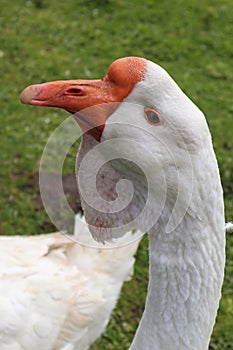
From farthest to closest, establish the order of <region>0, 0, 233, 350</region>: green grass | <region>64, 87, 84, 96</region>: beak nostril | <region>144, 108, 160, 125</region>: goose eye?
1. <region>0, 0, 233, 350</region>: green grass
2. <region>64, 87, 84, 96</region>: beak nostril
3. <region>144, 108, 160, 125</region>: goose eye

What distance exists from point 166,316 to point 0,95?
421 centimetres

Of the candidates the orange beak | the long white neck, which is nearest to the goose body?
the long white neck

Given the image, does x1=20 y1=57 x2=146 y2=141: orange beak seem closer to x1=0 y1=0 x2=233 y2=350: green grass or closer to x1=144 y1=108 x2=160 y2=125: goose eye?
x1=144 y1=108 x2=160 y2=125: goose eye

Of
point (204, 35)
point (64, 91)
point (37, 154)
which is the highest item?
point (64, 91)

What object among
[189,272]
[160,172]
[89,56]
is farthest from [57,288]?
[89,56]

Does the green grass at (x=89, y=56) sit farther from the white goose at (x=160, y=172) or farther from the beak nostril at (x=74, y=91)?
the beak nostril at (x=74, y=91)

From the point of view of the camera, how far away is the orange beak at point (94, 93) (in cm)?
183

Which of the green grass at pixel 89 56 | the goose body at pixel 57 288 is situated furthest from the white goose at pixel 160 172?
the green grass at pixel 89 56

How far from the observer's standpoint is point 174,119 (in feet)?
5.80

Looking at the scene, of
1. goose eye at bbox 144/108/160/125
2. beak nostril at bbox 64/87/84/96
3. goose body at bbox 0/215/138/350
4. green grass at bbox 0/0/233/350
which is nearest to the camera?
goose eye at bbox 144/108/160/125

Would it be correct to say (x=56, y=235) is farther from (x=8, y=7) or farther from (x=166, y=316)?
(x=8, y=7)

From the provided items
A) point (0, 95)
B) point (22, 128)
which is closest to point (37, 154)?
point (22, 128)

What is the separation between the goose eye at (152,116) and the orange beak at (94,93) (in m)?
0.09

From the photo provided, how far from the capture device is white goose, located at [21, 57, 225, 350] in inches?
70.7
